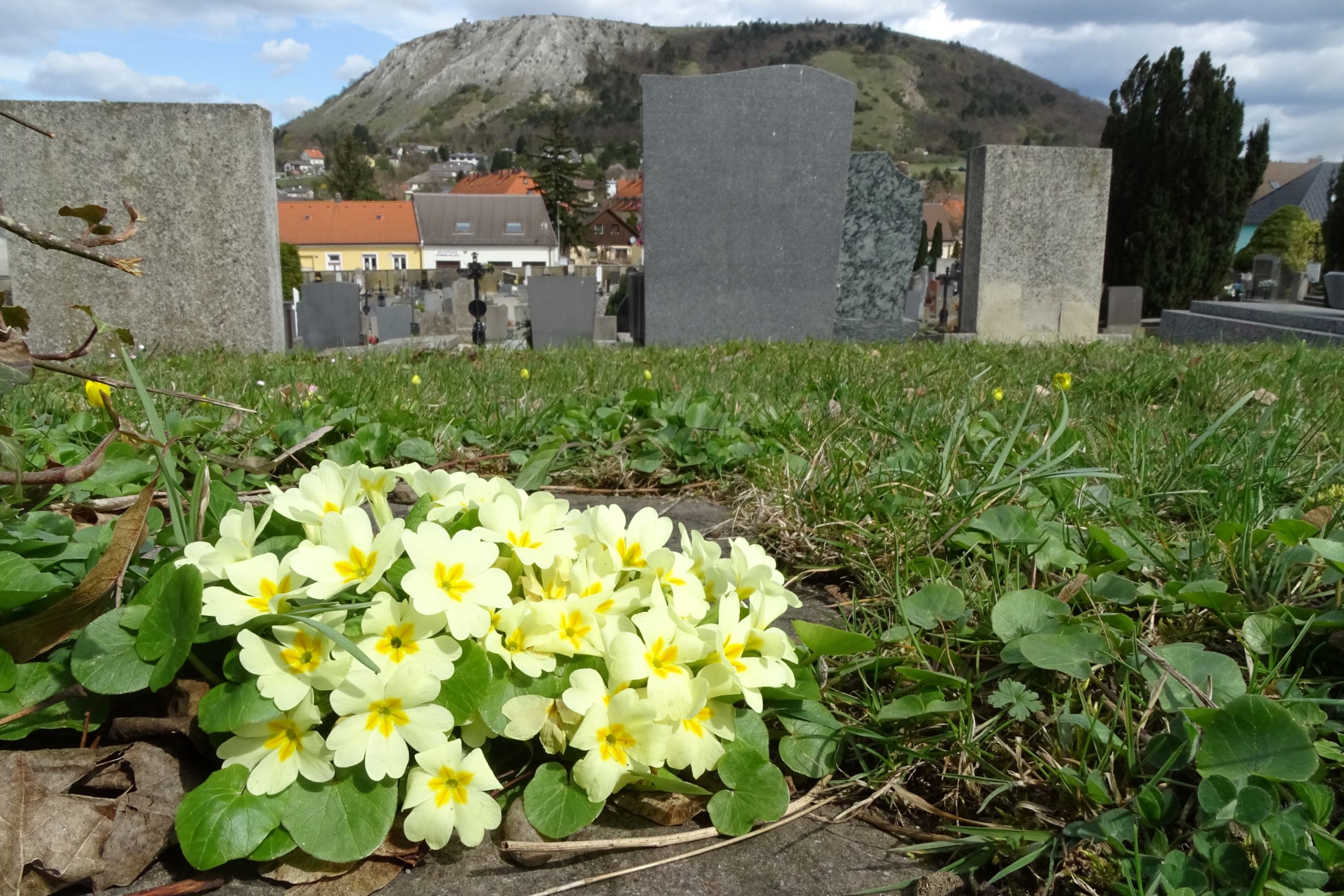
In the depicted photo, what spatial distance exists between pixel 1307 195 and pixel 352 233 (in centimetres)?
6330

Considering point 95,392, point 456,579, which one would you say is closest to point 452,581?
point 456,579

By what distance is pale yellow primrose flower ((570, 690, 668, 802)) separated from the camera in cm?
103

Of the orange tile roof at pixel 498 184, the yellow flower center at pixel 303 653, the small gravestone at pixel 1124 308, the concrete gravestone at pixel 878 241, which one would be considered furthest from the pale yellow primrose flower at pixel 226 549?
the orange tile roof at pixel 498 184

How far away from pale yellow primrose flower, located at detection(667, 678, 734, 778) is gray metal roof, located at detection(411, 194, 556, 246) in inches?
3063

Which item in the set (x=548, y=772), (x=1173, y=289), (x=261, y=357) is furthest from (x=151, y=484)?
(x=1173, y=289)

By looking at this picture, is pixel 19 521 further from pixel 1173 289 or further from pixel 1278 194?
pixel 1278 194

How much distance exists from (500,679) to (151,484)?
47cm

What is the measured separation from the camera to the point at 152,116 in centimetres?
623

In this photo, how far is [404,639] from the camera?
1.03m

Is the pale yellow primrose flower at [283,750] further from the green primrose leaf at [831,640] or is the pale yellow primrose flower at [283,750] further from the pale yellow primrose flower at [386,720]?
the green primrose leaf at [831,640]

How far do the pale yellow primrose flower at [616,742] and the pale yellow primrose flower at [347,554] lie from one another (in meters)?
0.28

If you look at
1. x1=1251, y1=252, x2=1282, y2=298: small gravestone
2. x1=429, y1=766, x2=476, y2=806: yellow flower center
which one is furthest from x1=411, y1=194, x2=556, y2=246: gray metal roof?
x1=429, y1=766, x2=476, y2=806: yellow flower center

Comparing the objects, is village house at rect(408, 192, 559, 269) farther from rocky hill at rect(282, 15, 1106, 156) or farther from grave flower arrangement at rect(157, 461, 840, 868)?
rocky hill at rect(282, 15, 1106, 156)

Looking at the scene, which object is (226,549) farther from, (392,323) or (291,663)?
(392,323)
